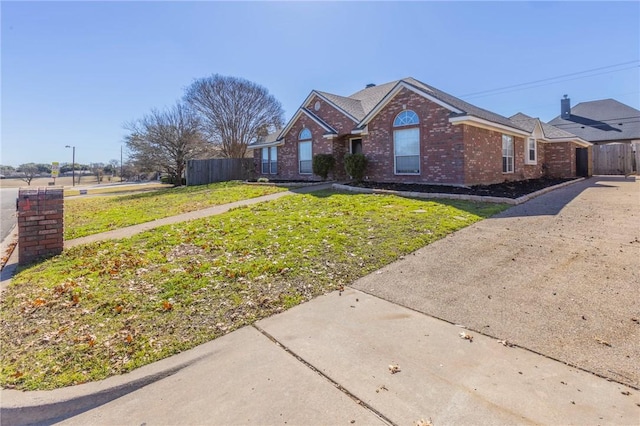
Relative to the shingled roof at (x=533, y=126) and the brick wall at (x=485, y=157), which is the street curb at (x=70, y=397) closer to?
the brick wall at (x=485, y=157)

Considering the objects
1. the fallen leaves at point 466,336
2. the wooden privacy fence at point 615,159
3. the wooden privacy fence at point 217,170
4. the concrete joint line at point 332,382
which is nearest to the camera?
the concrete joint line at point 332,382

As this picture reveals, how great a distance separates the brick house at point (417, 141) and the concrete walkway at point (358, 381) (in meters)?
10.2

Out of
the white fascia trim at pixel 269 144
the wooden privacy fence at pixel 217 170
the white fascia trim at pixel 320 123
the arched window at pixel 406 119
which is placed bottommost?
the wooden privacy fence at pixel 217 170

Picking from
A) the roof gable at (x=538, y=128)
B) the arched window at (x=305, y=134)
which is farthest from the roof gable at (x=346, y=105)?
the roof gable at (x=538, y=128)

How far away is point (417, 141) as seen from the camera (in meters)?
14.5

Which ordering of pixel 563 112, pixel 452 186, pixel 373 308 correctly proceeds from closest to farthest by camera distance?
1. pixel 373 308
2. pixel 452 186
3. pixel 563 112

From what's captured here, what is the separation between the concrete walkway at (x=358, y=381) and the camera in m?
2.43

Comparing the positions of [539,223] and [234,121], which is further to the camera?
[234,121]

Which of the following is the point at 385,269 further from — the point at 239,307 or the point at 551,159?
the point at 551,159

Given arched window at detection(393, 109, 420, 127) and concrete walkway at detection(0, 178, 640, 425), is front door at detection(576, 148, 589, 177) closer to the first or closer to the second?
arched window at detection(393, 109, 420, 127)

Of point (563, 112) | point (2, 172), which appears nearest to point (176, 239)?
point (563, 112)

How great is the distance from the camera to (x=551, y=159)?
71.2 ft

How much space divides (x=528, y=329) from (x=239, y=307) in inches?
128

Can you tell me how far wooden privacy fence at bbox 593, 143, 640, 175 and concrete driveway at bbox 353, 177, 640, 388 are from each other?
2026cm
